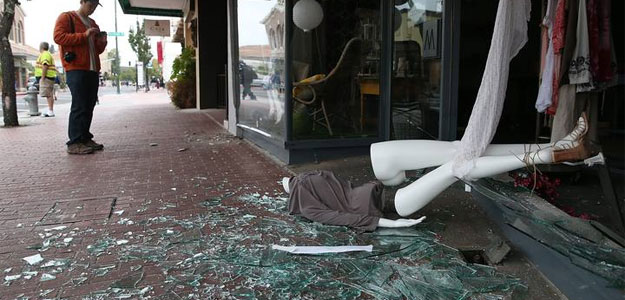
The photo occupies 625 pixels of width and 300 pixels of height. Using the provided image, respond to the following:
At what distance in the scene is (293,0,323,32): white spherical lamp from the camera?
17.1ft

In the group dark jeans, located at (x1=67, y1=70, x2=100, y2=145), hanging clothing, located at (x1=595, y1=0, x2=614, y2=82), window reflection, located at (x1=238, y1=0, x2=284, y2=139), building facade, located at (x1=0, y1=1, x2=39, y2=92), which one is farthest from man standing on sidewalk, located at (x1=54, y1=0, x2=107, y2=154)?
building facade, located at (x1=0, y1=1, x2=39, y2=92)

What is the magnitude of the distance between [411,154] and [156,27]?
73.3 feet

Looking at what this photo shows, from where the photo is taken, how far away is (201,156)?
6.25m

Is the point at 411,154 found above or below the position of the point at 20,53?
below

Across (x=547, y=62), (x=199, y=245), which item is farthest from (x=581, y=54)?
(x=199, y=245)

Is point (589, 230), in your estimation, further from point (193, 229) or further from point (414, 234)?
point (193, 229)

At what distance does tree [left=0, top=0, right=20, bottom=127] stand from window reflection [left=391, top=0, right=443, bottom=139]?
828cm

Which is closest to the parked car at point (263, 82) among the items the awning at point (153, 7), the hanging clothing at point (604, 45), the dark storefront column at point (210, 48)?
the hanging clothing at point (604, 45)

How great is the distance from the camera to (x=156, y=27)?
75.9 ft

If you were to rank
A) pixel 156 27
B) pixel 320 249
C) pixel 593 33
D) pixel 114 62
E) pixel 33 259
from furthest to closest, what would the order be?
pixel 114 62 < pixel 156 27 < pixel 593 33 < pixel 320 249 < pixel 33 259

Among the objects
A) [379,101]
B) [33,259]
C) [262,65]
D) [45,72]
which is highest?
[45,72]

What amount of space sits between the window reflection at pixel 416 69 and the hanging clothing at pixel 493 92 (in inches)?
71.5

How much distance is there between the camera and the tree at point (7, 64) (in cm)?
965

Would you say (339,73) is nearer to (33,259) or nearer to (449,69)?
(449,69)
